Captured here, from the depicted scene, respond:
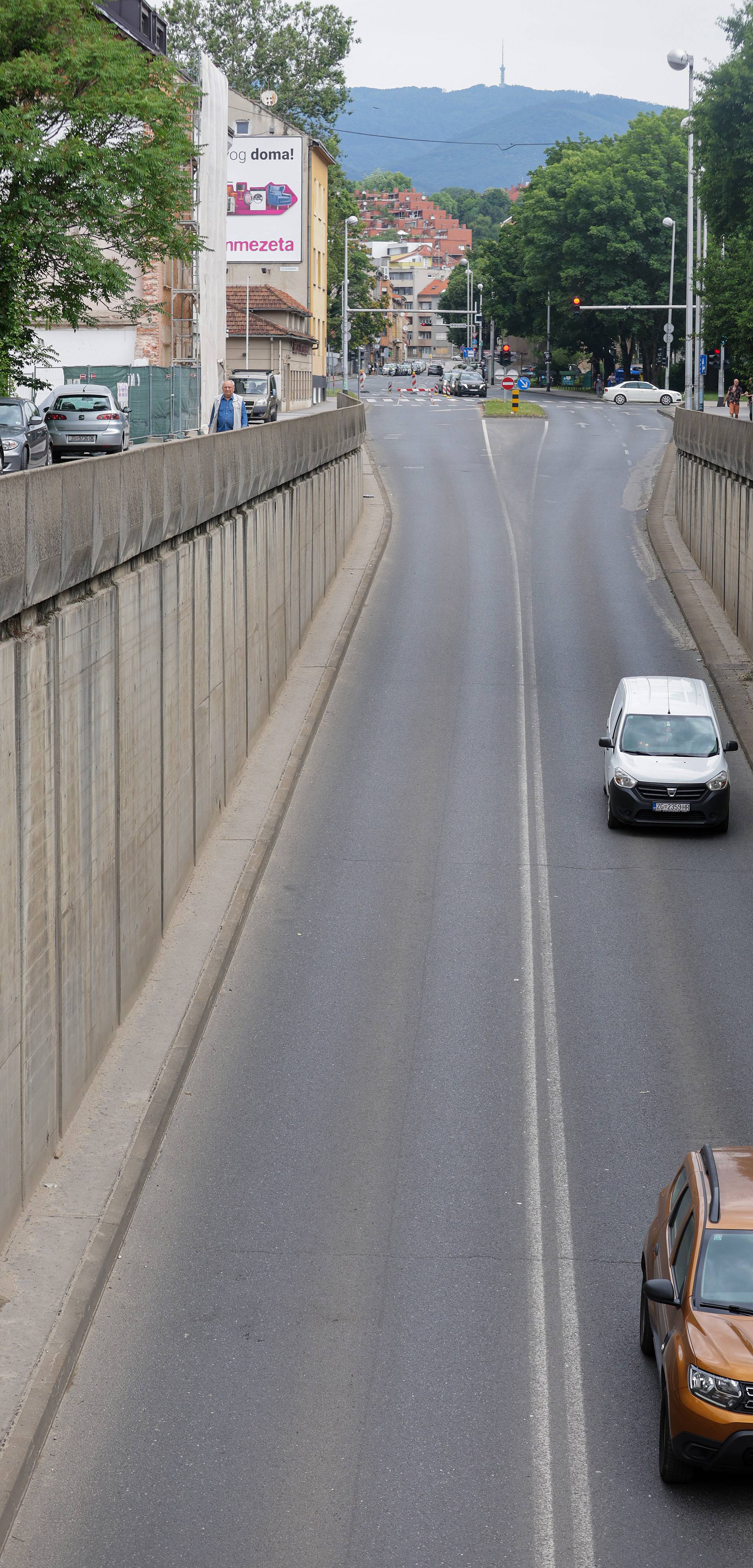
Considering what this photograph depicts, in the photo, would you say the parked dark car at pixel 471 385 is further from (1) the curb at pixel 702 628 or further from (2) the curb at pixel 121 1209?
(2) the curb at pixel 121 1209

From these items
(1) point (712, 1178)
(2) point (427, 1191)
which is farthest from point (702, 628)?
(1) point (712, 1178)

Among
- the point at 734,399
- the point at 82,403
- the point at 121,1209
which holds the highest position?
the point at 734,399

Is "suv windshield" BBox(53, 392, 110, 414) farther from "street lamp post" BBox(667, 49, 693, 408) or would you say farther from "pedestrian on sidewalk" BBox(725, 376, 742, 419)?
"pedestrian on sidewalk" BBox(725, 376, 742, 419)

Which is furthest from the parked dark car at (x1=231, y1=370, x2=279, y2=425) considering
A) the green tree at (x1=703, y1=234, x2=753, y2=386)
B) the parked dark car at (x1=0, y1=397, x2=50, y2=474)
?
the parked dark car at (x1=0, y1=397, x2=50, y2=474)

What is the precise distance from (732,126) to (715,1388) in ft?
119

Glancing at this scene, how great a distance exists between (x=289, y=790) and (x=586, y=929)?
245 inches

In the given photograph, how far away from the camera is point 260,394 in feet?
163

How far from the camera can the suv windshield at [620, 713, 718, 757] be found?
22.8 metres

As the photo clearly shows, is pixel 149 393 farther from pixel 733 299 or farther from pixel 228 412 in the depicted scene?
pixel 733 299

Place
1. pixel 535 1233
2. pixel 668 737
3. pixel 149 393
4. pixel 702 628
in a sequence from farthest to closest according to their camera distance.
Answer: pixel 149 393
pixel 702 628
pixel 668 737
pixel 535 1233

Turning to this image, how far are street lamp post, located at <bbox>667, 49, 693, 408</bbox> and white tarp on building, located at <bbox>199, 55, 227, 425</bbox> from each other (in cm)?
1199

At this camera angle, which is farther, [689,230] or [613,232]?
[613,232]

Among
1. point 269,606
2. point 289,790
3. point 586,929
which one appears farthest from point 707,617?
point 586,929

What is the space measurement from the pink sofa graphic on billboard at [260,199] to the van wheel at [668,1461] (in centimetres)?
6145
